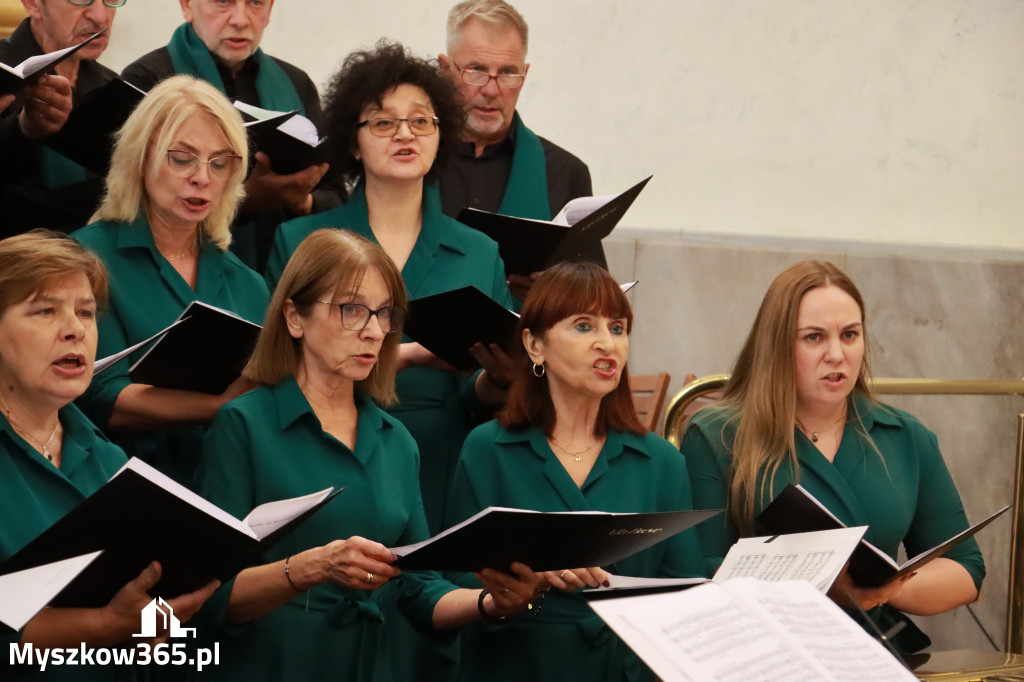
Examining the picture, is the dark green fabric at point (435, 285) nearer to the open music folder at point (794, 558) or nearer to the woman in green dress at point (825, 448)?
the woman in green dress at point (825, 448)

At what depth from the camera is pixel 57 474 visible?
2.44 m

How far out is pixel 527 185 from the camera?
161 inches

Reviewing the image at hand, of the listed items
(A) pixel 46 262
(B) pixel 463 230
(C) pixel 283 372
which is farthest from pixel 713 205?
(A) pixel 46 262

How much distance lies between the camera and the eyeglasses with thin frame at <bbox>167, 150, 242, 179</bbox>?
3174 mm

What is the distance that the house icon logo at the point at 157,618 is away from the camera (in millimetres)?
2244

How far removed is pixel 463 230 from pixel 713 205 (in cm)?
290

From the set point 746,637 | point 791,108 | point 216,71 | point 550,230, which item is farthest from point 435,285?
point 791,108

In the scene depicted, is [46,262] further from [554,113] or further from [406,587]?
[554,113]

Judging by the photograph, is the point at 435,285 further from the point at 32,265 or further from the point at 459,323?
the point at 32,265

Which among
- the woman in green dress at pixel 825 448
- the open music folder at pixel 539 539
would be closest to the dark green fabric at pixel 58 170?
the open music folder at pixel 539 539

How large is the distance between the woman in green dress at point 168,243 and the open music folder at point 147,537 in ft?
2.37

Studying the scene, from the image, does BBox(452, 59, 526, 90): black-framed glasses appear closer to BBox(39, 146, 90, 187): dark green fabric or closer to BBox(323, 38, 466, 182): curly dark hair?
BBox(323, 38, 466, 182): curly dark hair

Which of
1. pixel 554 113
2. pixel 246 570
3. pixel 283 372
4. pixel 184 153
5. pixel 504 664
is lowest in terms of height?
pixel 504 664

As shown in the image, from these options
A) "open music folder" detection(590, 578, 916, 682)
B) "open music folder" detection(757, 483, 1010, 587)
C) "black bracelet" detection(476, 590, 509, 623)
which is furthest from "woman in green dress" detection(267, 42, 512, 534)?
"open music folder" detection(590, 578, 916, 682)
